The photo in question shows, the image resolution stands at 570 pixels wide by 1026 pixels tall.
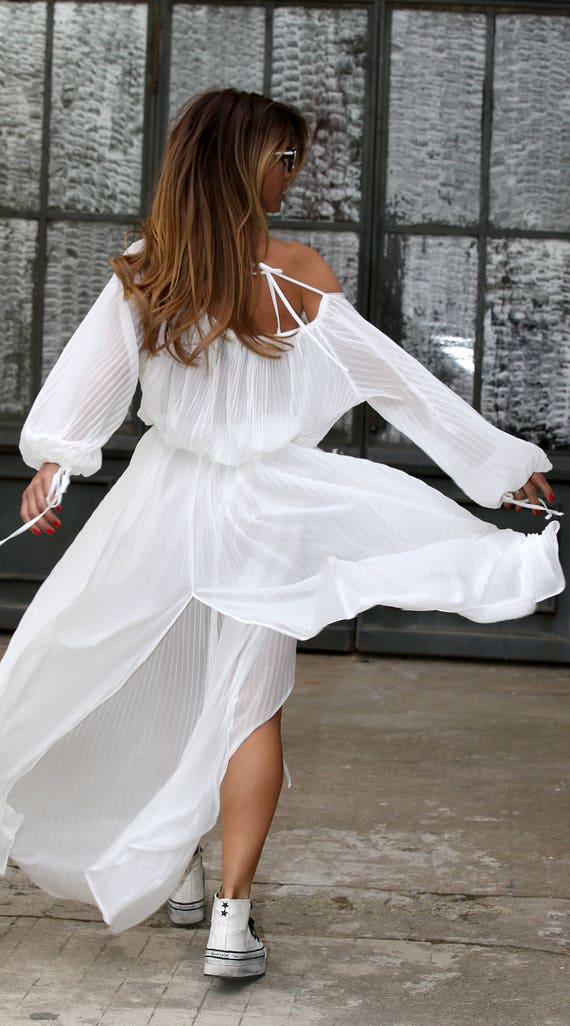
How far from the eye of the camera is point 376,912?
9.78ft

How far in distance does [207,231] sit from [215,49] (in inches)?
134

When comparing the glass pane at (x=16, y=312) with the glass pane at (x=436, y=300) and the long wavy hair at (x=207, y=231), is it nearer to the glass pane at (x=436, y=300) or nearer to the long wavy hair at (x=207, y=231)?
the glass pane at (x=436, y=300)

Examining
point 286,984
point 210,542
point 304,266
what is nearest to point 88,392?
point 210,542

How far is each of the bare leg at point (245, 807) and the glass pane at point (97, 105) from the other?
3622 millimetres

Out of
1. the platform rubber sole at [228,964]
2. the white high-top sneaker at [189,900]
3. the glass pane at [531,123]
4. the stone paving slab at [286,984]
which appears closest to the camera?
the stone paving slab at [286,984]

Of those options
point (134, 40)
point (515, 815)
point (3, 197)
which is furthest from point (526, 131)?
point (515, 815)

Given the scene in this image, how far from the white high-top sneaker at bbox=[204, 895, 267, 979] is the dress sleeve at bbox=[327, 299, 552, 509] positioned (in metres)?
0.92

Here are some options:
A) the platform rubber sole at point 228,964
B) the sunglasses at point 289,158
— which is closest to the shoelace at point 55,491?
the sunglasses at point 289,158

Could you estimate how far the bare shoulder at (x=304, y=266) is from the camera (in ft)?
8.91

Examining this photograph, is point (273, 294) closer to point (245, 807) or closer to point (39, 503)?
point (39, 503)

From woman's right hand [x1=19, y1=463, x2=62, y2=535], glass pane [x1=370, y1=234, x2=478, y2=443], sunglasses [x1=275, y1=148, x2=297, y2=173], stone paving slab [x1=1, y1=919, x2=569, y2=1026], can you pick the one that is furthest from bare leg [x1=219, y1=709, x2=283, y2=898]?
glass pane [x1=370, y1=234, x2=478, y2=443]

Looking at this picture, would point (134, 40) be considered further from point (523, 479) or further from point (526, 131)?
point (523, 479)

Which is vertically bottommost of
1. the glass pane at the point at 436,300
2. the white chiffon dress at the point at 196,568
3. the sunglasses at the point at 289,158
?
the white chiffon dress at the point at 196,568

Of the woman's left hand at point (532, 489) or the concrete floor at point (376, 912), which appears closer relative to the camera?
the concrete floor at point (376, 912)
